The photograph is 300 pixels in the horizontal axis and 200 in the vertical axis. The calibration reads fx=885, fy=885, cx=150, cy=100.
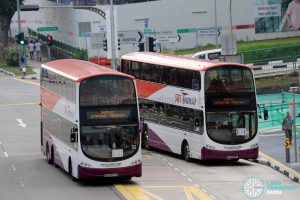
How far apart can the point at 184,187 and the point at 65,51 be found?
56.6 m

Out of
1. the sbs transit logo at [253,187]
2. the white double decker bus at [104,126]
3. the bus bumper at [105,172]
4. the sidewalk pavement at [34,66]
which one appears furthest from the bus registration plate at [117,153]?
the sidewalk pavement at [34,66]

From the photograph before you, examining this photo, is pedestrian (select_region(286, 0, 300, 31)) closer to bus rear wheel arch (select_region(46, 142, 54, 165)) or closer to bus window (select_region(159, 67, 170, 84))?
bus window (select_region(159, 67, 170, 84))

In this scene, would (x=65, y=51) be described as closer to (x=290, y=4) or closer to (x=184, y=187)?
(x=290, y=4)

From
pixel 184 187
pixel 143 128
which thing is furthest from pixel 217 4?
pixel 184 187

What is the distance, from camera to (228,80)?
1246 inches

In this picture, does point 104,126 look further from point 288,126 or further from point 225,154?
point 288,126

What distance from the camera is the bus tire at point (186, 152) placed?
108 feet

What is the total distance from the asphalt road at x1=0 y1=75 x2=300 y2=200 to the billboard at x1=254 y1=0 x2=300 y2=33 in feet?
151

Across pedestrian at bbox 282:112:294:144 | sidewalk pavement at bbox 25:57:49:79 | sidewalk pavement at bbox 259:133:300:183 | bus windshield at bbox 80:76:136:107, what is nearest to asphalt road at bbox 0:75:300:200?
sidewalk pavement at bbox 259:133:300:183

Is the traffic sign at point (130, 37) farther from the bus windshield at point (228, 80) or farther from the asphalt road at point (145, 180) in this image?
the bus windshield at point (228, 80)

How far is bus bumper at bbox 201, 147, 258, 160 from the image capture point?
3145 cm

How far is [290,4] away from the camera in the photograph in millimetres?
82750

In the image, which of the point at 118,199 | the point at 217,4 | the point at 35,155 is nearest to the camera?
the point at 118,199

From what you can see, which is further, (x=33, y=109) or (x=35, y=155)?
(x=33, y=109)
